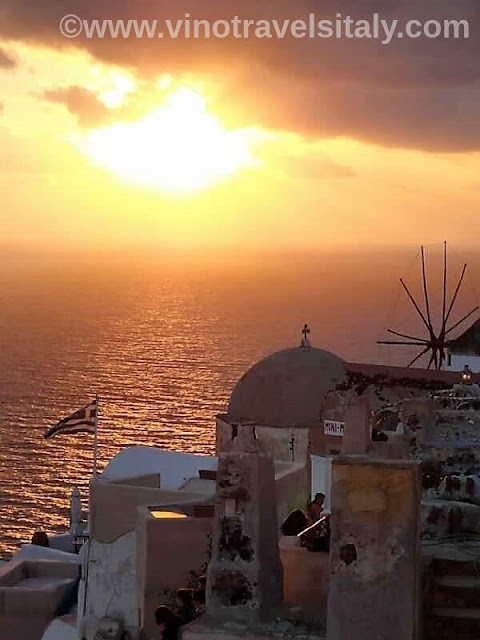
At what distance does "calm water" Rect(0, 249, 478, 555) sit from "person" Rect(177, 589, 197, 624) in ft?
101

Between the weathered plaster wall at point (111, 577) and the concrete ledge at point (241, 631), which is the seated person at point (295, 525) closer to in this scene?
the concrete ledge at point (241, 631)

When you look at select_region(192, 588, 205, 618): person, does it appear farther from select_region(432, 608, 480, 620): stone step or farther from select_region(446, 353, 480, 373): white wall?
select_region(446, 353, 480, 373): white wall

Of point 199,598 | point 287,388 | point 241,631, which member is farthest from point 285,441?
point 241,631

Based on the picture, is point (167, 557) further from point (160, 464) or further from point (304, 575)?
point (160, 464)

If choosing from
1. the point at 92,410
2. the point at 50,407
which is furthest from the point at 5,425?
the point at 92,410

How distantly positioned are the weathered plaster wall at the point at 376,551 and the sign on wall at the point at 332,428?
13.8 metres

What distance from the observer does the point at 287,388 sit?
30016mm

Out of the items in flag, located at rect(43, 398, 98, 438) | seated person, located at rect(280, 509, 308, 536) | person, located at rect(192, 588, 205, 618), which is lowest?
person, located at rect(192, 588, 205, 618)

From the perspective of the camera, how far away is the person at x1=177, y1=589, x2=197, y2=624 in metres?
10.1

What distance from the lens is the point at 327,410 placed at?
76.8 feet

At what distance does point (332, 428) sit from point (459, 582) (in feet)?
42.5

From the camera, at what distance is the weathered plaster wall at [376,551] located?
8.88 metres

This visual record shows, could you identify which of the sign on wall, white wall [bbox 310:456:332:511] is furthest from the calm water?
white wall [bbox 310:456:332:511]

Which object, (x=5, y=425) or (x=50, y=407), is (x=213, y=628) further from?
(x=50, y=407)
